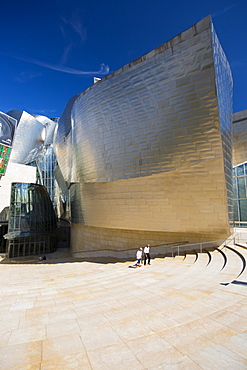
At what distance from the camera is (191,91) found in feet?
37.0

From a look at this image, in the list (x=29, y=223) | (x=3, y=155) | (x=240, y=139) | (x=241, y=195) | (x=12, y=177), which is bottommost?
(x=29, y=223)

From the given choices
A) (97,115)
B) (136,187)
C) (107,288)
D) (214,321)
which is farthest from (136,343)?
(97,115)

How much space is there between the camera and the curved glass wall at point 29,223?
22.9 meters

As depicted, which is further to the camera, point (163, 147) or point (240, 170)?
point (240, 170)

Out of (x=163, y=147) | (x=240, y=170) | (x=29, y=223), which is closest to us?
(x=163, y=147)

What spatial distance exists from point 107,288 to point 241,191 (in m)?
16.8

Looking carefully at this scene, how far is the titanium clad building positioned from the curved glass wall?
10.8m

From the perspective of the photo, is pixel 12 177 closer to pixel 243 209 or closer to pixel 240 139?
pixel 240 139

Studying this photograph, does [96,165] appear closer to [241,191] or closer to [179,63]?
[179,63]

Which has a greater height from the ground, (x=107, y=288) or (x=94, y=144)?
(x=94, y=144)

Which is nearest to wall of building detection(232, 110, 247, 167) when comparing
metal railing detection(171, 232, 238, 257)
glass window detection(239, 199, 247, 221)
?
glass window detection(239, 199, 247, 221)

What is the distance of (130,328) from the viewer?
3605 millimetres

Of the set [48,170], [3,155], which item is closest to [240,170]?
[3,155]

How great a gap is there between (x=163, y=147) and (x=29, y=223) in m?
18.6
